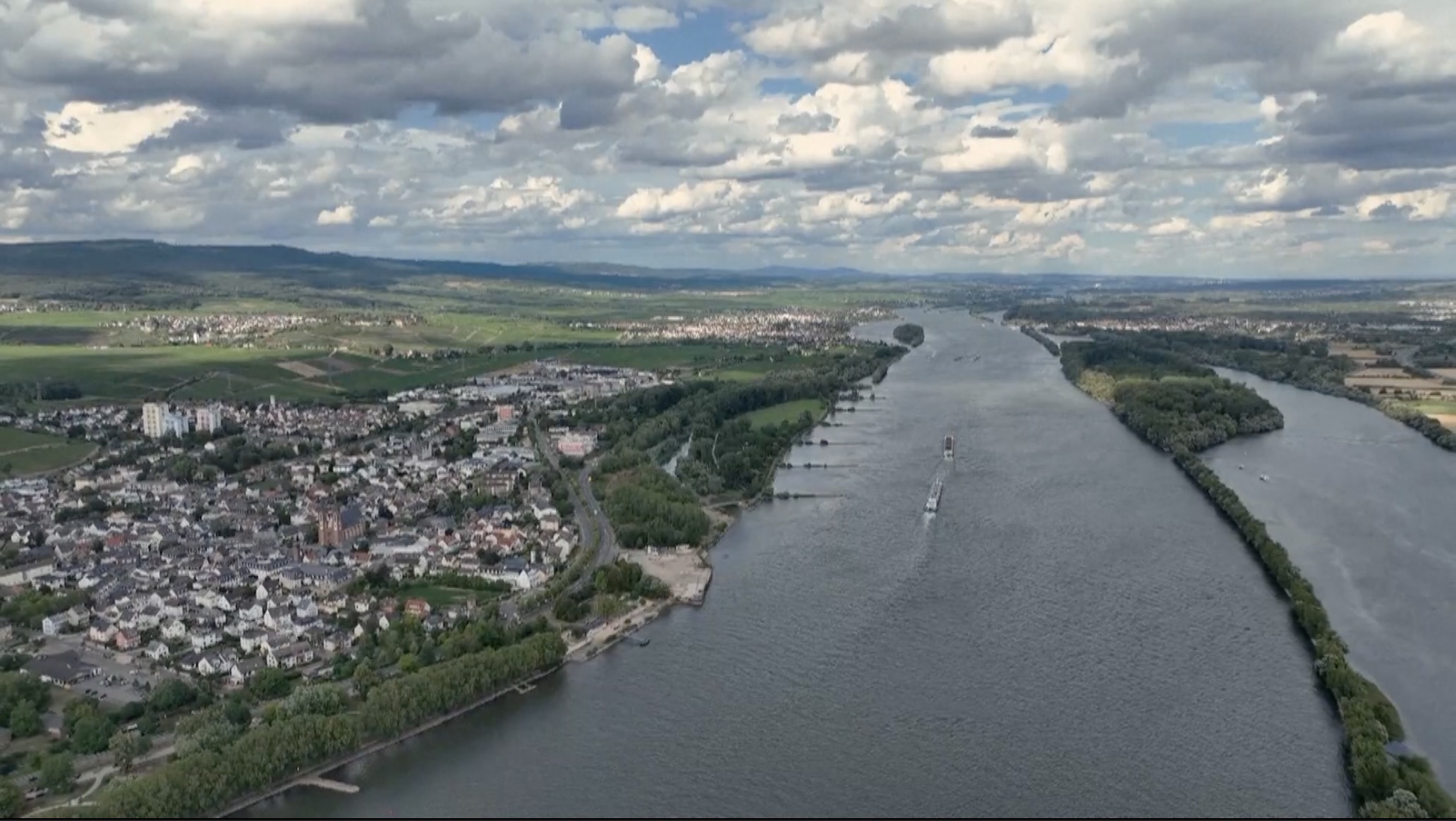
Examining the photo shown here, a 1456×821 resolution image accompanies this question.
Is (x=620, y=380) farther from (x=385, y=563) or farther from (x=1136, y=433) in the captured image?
(x=385, y=563)

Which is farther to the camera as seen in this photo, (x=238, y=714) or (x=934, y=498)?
(x=934, y=498)

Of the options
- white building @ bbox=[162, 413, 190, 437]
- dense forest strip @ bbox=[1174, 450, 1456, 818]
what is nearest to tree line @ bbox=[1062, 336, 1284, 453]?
dense forest strip @ bbox=[1174, 450, 1456, 818]

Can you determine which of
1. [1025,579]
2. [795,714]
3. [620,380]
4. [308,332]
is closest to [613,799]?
[795,714]

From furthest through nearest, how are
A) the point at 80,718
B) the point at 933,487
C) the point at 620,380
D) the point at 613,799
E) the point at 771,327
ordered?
the point at 771,327 → the point at 620,380 → the point at 933,487 → the point at 80,718 → the point at 613,799

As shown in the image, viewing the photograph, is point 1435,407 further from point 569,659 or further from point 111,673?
point 111,673

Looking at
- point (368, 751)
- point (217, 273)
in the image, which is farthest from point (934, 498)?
point (217, 273)

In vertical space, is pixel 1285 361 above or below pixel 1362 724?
above

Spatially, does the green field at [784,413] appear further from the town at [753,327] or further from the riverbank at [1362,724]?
the town at [753,327]
